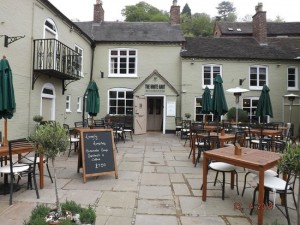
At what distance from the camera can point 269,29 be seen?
3412 cm

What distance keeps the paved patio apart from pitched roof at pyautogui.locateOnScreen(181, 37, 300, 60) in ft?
41.9

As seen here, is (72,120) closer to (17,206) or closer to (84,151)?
(84,151)

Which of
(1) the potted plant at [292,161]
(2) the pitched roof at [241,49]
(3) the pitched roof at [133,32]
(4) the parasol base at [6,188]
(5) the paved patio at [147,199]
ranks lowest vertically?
(5) the paved patio at [147,199]

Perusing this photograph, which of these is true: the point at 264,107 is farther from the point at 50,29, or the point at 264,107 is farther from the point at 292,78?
the point at 50,29

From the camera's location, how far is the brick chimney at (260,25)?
62.9 ft

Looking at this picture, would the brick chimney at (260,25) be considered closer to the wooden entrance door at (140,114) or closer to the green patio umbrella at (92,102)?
the wooden entrance door at (140,114)

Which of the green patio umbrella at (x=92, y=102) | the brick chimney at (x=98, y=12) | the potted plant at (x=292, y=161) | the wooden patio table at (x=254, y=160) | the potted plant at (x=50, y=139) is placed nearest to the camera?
the potted plant at (x=292, y=161)

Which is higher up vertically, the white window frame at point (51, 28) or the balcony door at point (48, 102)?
the white window frame at point (51, 28)

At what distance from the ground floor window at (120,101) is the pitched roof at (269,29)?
71.5 feet

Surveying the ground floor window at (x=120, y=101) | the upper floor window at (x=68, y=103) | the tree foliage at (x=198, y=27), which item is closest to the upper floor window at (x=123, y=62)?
the ground floor window at (x=120, y=101)

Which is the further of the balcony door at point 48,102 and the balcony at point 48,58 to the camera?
the balcony door at point 48,102

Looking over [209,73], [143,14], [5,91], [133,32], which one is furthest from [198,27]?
[5,91]

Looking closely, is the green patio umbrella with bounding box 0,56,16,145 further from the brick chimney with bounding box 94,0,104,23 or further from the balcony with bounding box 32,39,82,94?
the brick chimney with bounding box 94,0,104,23

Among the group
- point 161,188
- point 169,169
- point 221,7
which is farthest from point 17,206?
point 221,7
